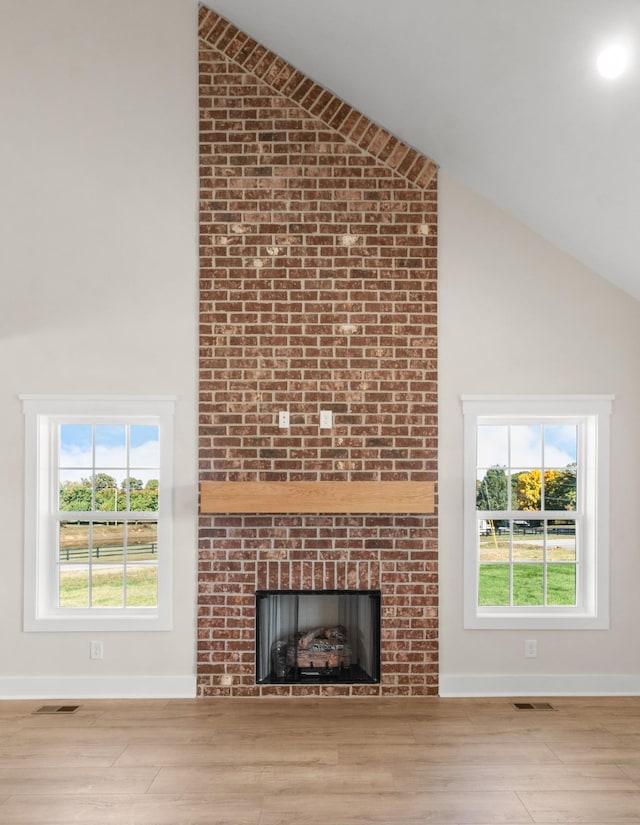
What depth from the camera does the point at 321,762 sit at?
3779mm

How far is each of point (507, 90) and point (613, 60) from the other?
68cm

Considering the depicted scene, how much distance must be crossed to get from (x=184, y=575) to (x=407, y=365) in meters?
2.10

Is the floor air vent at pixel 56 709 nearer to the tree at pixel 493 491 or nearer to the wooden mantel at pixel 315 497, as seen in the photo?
the wooden mantel at pixel 315 497

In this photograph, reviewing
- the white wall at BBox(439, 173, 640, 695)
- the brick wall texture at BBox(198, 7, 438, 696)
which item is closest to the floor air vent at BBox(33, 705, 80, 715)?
the brick wall texture at BBox(198, 7, 438, 696)

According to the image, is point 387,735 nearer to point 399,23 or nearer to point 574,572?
point 574,572

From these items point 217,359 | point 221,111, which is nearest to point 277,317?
point 217,359

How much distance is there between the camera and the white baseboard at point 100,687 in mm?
4812

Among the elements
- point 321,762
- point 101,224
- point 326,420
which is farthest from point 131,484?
point 321,762

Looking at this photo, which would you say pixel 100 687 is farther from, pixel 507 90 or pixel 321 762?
pixel 507 90

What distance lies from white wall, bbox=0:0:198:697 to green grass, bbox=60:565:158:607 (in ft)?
0.95

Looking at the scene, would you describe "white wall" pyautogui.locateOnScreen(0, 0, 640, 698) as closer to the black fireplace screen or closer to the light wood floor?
the light wood floor

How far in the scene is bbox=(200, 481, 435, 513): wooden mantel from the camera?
4.72 m

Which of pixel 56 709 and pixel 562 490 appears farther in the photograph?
pixel 562 490

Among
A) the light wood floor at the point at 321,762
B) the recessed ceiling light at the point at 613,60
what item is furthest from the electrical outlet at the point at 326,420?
the recessed ceiling light at the point at 613,60
